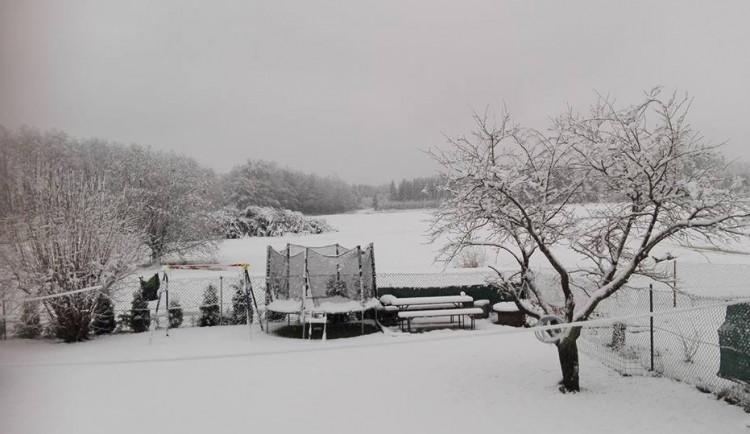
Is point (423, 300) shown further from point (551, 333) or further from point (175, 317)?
point (175, 317)

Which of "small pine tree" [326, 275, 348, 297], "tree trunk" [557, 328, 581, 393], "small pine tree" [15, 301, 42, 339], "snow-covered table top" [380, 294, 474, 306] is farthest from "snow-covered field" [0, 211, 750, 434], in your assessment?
"snow-covered table top" [380, 294, 474, 306]

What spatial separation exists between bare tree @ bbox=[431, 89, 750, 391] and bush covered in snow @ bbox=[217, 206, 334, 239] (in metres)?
35.9

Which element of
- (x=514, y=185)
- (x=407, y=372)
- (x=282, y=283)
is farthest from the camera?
(x=282, y=283)

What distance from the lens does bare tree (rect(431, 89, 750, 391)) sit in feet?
22.3

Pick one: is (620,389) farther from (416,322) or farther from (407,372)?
(416,322)

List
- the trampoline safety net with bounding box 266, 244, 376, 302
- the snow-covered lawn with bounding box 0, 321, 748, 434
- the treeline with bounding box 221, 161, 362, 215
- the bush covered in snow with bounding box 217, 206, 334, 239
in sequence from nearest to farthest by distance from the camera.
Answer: the snow-covered lawn with bounding box 0, 321, 748, 434 < the trampoline safety net with bounding box 266, 244, 376, 302 < the bush covered in snow with bounding box 217, 206, 334, 239 < the treeline with bounding box 221, 161, 362, 215

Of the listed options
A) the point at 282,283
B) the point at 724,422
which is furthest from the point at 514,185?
the point at 282,283

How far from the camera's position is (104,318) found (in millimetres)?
12406

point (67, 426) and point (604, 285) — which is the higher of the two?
point (604, 285)

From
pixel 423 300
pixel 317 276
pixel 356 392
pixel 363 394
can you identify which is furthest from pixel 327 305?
pixel 363 394

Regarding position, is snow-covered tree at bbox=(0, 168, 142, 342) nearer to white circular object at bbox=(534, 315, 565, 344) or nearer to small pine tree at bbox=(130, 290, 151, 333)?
small pine tree at bbox=(130, 290, 151, 333)

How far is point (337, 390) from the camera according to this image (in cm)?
773

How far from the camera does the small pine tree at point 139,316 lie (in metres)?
12.8

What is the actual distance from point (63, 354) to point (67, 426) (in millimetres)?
4513
